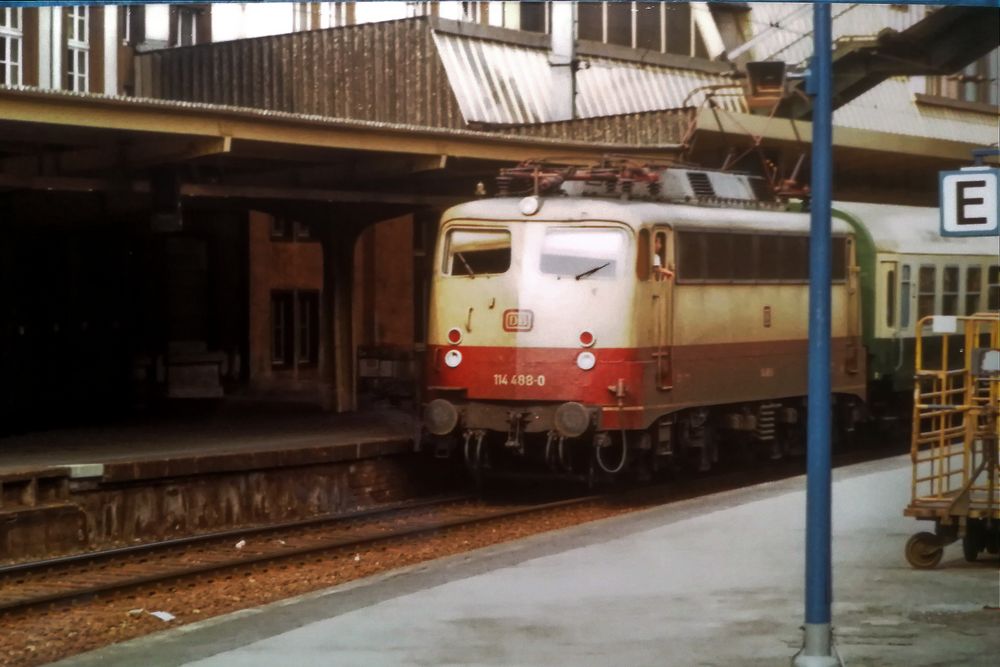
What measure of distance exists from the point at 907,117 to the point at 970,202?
4.70 ft

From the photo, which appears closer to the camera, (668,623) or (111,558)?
(668,623)

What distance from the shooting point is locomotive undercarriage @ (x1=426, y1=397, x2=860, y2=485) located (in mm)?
11500

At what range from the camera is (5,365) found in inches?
587

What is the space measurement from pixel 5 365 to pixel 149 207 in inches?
96.2

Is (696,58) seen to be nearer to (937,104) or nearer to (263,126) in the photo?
(937,104)

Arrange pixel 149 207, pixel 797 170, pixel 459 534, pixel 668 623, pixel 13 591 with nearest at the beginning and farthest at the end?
pixel 668 623, pixel 797 170, pixel 13 591, pixel 459 534, pixel 149 207

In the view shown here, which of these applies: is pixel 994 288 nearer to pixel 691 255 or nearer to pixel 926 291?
pixel 926 291

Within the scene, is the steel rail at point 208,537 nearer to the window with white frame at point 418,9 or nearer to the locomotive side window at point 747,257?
the locomotive side window at point 747,257

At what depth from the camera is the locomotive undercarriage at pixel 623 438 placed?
1150 centimetres

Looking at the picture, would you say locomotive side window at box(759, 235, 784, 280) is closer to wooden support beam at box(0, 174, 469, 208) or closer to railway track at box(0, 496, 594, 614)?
railway track at box(0, 496, 594, 614)

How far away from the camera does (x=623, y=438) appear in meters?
12.1

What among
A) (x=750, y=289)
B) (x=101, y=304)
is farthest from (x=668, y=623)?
(x=101, y=304)

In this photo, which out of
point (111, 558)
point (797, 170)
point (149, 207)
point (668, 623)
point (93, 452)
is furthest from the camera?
point (149, 207)

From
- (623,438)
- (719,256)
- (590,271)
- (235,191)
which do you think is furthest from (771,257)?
(235,191)
